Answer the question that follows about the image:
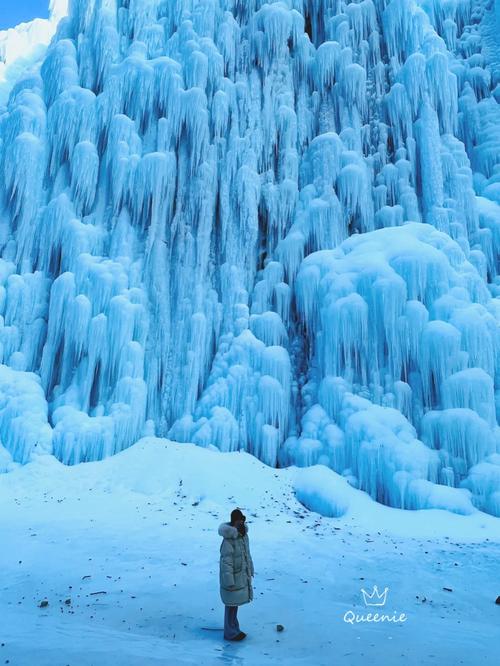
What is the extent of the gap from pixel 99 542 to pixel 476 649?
511 cm

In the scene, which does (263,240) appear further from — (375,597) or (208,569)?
(375,597)

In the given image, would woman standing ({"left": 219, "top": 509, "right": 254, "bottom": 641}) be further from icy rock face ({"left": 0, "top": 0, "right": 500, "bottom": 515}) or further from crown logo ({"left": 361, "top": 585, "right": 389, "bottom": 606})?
icy rock face ({"left": 0, "top": 0, "right": 500, "bottom": 515})

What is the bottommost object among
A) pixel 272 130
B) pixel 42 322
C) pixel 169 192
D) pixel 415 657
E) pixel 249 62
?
pixel 415 657

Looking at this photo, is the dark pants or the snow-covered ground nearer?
the snow-covered ground

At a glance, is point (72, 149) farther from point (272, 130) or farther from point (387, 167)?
point (387, 167)

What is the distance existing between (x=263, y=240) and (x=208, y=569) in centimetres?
1008

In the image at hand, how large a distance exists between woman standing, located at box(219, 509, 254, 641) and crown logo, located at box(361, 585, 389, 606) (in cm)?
175

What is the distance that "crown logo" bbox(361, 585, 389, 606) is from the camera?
536 cm

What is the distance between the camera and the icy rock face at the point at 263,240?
36.2 ft

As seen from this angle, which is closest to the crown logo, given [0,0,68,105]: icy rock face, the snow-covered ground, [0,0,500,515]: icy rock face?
the snow-covered ground

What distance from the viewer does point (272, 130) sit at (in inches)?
605

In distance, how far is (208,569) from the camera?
6371 mm

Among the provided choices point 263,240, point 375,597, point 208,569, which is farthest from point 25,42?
point 375,597

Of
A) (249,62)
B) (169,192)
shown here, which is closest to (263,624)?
(169,192)
